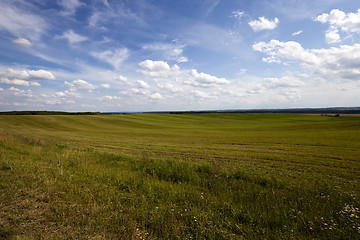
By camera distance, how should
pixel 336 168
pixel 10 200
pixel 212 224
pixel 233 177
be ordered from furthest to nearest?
pixel 336 168
pixel 233 177
pixel 10 200
pixel 212 224

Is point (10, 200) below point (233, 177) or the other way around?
the other way around

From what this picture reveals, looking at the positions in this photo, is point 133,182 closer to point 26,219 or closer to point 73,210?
point 73,210

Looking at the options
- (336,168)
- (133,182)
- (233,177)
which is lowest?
(336,168)

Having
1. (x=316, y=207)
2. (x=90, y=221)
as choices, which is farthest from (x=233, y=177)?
(x=90, y=221)

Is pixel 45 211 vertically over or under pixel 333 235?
over

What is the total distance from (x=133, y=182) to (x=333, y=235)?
18.6 ft

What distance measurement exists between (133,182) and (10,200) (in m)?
3.30

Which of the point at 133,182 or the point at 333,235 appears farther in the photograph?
the point at 133,182

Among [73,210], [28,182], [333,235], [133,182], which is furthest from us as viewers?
[133,182]

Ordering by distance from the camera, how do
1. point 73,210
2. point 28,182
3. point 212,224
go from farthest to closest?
point 28,182, point 73,210, point 212,224

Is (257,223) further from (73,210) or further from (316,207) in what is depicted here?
(73,210)

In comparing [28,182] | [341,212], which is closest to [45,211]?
[28,182]

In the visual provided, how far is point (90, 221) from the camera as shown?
12.2ft

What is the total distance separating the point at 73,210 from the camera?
13.6 feet
